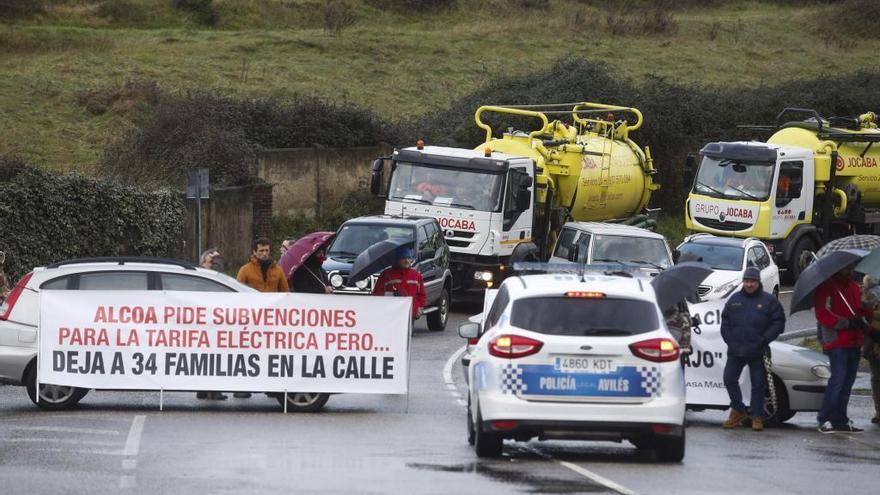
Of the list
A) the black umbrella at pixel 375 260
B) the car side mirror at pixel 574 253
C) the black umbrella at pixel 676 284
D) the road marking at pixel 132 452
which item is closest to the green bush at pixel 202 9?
the car side mirror at pixel 574 253

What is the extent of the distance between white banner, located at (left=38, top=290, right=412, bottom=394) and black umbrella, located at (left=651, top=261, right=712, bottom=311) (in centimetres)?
275

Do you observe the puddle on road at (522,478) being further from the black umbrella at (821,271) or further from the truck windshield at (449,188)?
the truck windshield at (449,188)

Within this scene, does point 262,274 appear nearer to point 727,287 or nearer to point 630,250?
point 630,250

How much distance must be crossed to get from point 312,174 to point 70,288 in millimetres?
24212

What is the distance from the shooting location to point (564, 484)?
12008 mm

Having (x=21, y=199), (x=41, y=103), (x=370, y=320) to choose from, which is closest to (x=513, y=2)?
(x=41, y=103)

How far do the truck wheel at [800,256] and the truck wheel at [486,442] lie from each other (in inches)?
947

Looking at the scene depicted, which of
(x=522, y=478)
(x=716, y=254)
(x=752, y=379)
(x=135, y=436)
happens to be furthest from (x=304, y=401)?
(x=716, y=254)

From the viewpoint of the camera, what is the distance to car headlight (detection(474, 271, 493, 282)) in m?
30.4

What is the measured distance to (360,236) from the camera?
2809 centimetres

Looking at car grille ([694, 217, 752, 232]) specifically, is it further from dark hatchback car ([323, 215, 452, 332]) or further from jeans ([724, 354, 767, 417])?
jeans ([724, 354, 767, 417])

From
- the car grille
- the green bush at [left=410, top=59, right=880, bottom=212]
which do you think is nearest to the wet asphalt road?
the car grille

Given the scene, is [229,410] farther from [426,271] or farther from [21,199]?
[21,199]

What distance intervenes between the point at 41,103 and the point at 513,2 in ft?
120
